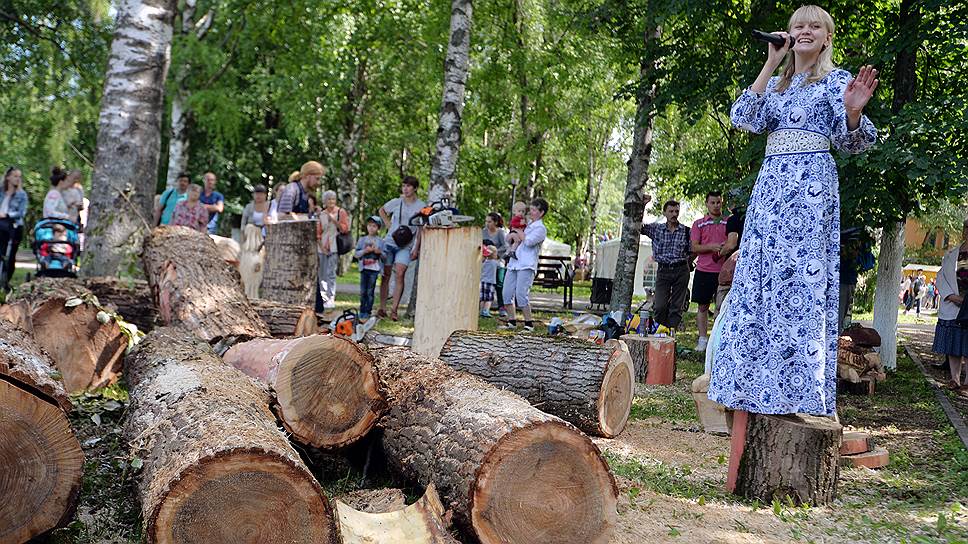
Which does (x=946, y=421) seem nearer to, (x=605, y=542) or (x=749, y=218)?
(x=749, y=218)

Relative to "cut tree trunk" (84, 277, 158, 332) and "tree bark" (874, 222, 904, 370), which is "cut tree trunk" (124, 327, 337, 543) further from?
"tree bark" (874, 222, 904, 370)

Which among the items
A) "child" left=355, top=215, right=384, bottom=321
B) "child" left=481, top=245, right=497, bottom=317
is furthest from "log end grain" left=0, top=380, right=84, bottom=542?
"child" left=481, top=245, right=497, bottom=317

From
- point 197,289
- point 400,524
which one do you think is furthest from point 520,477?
point 197,289

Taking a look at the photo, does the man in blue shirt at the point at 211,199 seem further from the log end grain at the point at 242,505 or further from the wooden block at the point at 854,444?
the log end grain at the point at 242,505

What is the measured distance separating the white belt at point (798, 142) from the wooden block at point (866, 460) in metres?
1.90

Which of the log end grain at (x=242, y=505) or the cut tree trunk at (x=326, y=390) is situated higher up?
the cut tree trunk at (x=326, y=390)

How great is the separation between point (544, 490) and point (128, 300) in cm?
539

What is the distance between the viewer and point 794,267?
14.4ft

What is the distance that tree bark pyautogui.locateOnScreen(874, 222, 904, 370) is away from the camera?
33.2ft

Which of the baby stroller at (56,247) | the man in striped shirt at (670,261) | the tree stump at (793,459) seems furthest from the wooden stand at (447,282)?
the baby stroller at (56,247)

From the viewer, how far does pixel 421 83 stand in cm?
2508

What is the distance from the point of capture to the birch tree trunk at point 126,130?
8.21 m

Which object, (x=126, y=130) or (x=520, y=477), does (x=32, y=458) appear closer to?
(x=520, y=477)

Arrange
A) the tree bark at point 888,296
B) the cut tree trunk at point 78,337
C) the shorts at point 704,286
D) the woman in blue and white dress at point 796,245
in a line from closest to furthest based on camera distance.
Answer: the woman in blue and white dress at point 796,245 → the cut tree trunk at point 78,337 → the tree bark at point 888,296 → the shorts at point 704,286
